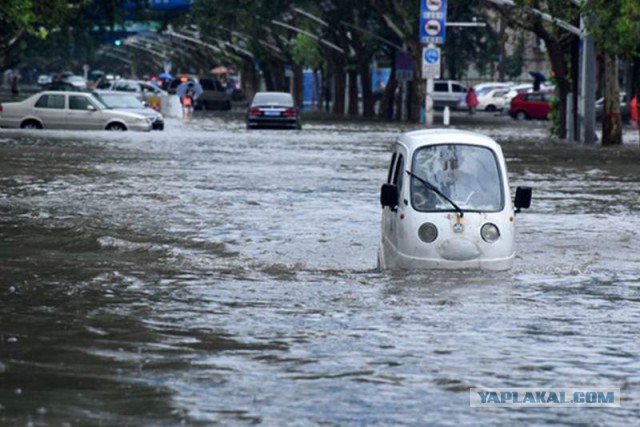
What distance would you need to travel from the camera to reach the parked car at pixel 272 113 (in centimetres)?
5803

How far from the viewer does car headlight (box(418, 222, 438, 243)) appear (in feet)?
52.5

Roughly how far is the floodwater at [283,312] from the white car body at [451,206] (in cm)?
24

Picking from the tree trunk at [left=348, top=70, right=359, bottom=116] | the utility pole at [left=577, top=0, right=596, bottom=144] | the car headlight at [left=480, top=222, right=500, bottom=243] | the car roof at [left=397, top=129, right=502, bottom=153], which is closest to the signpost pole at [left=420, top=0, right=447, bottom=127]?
the utility pole at [left=577, top=0, right=596, bottom=144]

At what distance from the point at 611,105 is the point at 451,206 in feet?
99.9

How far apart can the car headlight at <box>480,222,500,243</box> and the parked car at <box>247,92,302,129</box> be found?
41989 mm

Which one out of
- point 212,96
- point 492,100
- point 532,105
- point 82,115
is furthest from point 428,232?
point 492,100

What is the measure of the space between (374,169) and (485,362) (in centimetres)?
2355

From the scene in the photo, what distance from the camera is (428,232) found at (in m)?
16.0

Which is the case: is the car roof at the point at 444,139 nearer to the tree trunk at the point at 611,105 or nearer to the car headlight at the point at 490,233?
the car headlight at the point at 490,233

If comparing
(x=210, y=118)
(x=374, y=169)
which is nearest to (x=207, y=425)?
(x=374, y=169)

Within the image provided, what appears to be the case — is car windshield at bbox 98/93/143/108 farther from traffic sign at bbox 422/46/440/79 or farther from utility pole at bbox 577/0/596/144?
utility pole at bbox 577/0/596/144

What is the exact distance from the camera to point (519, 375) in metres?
10.9

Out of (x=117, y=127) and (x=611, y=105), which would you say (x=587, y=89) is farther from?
(x=117, y=127)

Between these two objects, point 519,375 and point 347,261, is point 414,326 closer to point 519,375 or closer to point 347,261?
point 519,375
